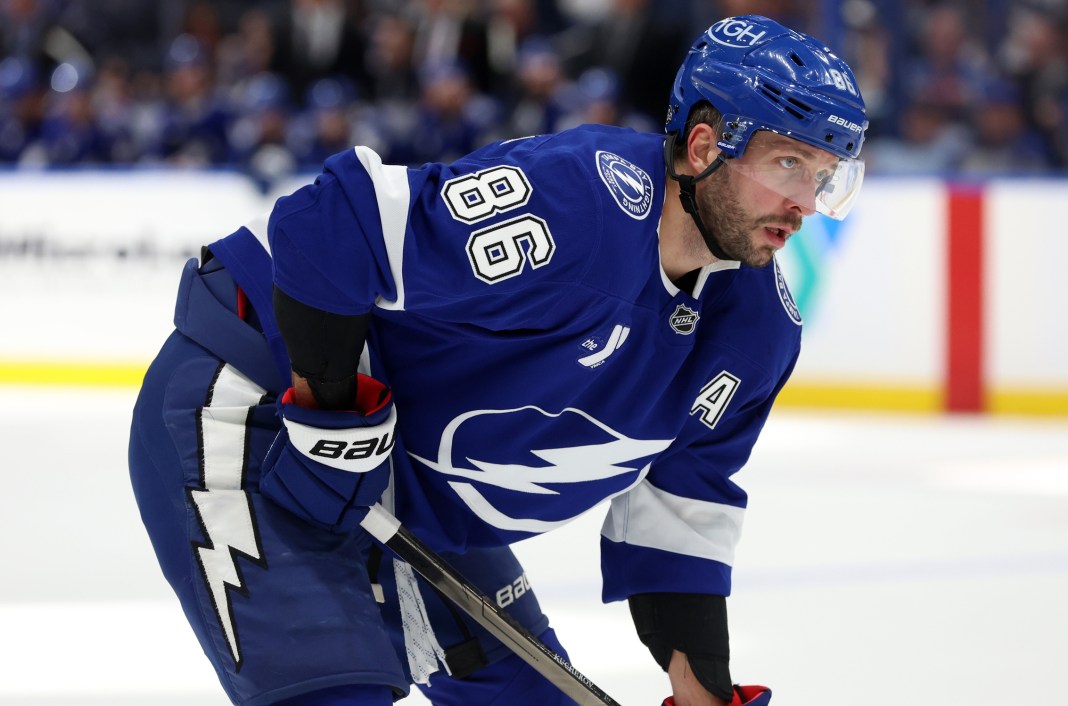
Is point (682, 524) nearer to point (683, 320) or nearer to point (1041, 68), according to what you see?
point (683, 320)

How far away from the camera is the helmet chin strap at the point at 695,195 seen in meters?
1.85

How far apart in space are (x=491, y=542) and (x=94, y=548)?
2.02 meters

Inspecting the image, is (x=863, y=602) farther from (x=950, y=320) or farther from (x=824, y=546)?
(x=950, y=320)

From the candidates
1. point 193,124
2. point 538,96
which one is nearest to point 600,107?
point 538,96

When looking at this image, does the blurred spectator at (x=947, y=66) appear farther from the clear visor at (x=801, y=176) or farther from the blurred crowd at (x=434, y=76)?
the clear visor at (x=801, y=176)

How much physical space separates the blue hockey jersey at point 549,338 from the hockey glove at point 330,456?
0.37 ft

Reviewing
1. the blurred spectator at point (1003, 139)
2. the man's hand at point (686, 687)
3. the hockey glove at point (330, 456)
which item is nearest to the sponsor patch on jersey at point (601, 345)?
the hockey glove at point (330, 456)

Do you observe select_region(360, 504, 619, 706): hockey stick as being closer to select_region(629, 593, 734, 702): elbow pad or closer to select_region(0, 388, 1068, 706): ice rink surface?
select_region(629, 593, 734, 702): elbow pad

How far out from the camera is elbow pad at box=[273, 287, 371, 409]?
176 centimetres

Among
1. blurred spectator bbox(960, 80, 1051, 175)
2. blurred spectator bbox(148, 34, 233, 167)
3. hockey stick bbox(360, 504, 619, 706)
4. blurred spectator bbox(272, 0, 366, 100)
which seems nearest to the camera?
hockey stick bbox(360, 504, 619, 706)

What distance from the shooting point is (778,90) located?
5.98ft

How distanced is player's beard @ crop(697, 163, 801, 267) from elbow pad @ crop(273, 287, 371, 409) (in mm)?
442

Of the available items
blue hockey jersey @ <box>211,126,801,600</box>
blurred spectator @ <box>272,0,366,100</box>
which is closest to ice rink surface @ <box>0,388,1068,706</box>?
blue hockey jersey @ <box>211,126,801,600</box>

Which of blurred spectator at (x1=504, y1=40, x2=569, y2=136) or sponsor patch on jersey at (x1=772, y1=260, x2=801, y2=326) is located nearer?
sponsor patch on jersey at (x1=772, y1=260, x2=801, y2=326)
